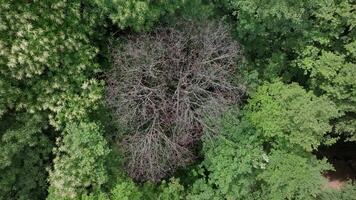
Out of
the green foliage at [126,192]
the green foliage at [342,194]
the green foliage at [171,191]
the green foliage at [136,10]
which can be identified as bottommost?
the green foliage at [342,194]

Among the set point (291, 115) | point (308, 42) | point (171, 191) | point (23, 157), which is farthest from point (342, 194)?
point (23, 157)

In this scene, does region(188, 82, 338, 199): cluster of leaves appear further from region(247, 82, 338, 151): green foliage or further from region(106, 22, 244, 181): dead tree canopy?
region(106, 22, 244, 181): dead tree canopy

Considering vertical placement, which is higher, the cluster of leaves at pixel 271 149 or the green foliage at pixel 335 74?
the green foliage at pixel 335 74

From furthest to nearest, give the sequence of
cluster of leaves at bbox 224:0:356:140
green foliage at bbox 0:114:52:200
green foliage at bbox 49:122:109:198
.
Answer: cluster of leaves at bbox 224:0:356:140 → green foliage at bbox 49:122:109:198 → green foliage at bbox 0:114:52:200

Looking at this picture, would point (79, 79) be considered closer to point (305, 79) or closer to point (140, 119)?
point (140, 119)

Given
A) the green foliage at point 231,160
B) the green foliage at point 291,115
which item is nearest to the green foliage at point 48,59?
the green foliage at point 231,160

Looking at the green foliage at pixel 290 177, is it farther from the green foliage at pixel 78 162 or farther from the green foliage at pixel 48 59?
the green foliage at pixel 48 59

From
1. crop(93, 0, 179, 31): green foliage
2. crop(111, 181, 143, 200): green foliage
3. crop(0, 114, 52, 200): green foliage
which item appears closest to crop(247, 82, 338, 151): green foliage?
crop(93, 0, 179, 31): green foliage
